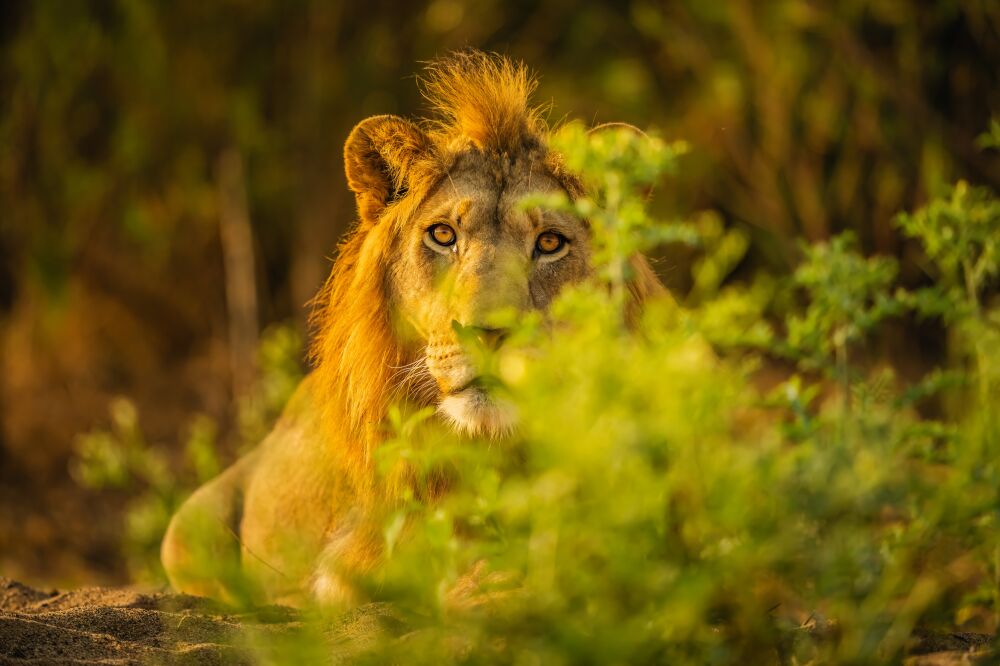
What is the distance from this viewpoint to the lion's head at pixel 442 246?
3.45 metres

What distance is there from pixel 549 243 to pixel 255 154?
606cm

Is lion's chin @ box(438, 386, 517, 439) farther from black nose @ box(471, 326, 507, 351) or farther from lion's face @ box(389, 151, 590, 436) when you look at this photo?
black nose @ box(471, 326, 507, 351)

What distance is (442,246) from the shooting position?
3.74 metres

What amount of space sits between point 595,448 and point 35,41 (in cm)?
752

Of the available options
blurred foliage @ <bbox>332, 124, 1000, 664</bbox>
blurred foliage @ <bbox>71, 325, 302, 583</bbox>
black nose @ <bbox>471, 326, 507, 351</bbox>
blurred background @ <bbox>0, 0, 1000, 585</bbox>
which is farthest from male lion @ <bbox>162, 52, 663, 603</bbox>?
blurred background @ <bbox>0, 0, 1000, 585</bbox>

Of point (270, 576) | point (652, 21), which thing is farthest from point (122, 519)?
point (652, 21)

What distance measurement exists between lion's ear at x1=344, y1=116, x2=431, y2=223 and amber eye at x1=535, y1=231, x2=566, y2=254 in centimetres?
55

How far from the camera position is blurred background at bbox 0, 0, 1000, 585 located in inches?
300

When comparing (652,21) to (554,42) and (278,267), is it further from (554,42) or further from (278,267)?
(278,267)

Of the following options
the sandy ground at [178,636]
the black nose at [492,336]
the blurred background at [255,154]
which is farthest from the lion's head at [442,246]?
the blurred background at [255,154]

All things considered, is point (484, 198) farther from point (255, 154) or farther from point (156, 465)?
point (255, 154)

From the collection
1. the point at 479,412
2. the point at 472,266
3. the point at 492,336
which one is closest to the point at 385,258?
the point at 472,266

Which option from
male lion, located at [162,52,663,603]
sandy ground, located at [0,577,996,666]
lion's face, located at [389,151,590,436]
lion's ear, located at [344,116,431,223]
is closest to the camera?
sandy ground, located at [0,577,996,666]

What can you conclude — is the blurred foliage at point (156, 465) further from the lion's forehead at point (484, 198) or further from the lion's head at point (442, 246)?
the lion's forehead at point (484, 198)
